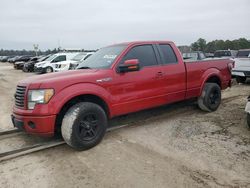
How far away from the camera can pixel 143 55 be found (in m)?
5.81

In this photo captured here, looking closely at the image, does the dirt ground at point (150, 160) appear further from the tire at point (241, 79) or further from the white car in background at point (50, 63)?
the white car in background at point (50, 63)

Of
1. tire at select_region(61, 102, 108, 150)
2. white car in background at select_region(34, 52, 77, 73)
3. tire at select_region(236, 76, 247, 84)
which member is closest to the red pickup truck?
tire at select_region(61, 102, 108, 150)

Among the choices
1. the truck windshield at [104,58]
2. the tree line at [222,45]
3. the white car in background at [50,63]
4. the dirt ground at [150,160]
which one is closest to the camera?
the dirt ground at [150,160]

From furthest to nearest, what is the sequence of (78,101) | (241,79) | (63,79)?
(241,79)
(78,101)
(63,79)

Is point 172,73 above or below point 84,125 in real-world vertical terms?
above

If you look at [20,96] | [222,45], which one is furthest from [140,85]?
[222,45]

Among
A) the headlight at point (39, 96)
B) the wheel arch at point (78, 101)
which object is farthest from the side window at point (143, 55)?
the headlight at point (39, 96)

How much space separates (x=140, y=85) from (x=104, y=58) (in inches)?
38.1

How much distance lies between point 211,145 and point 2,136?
166 inches

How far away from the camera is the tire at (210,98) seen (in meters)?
6.93

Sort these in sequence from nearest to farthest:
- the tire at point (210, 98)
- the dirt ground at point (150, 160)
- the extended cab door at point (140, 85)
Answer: the dirt ground at point (150, 160)
the extended cab door at point (140, 85)
the tire at point (210, 98)

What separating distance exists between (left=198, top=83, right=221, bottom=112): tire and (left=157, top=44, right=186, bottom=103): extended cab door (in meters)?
0.76

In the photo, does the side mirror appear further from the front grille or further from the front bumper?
the front grille

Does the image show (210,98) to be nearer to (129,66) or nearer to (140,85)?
(140,85)
